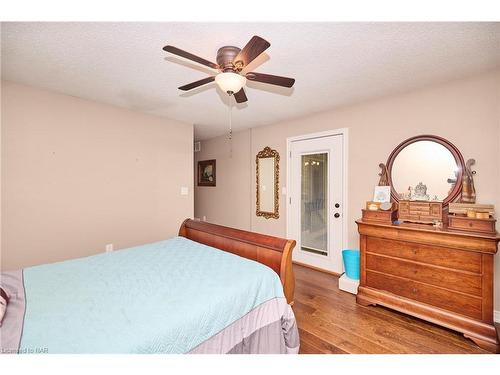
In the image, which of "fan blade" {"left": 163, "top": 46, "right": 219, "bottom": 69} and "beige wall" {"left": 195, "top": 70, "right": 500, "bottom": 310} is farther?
"beige wall" {"left": 195, "top": 70, "right": 500, "bottom": 310}

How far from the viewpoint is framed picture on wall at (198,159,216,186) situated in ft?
16.5

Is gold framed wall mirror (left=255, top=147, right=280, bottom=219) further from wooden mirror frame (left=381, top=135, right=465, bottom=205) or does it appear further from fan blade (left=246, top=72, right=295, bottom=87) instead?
fan blade (left=246, top=72, right=295, bottom=87)

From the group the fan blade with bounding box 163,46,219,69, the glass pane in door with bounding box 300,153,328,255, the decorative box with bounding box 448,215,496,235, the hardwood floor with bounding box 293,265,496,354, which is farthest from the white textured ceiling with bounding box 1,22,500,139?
the hardwood floor with bounding box 293,265,496,354

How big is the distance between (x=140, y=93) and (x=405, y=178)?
3.26m

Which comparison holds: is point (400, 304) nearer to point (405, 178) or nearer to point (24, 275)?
point (405, 178)

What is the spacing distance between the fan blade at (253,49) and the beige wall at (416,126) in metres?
2.06

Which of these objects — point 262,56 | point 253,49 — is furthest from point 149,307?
point 262,56

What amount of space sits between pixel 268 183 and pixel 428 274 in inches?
99.2

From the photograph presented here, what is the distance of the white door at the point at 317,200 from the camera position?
3111 mm

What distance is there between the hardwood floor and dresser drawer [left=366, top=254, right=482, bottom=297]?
40 cm

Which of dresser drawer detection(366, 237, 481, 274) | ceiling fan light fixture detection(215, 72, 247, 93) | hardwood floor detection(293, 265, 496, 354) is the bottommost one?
hardwood floor detection(293, 265, 496, 354)

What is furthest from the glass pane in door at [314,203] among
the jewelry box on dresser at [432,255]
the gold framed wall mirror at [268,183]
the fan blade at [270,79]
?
the fan blade at [270,79]

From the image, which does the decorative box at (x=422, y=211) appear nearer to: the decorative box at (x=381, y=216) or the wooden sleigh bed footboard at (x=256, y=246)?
the decorative box at (x=381, y=216)
